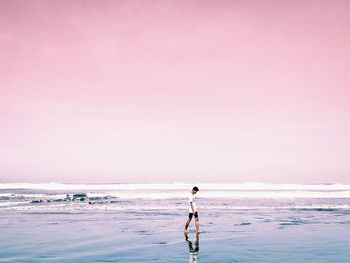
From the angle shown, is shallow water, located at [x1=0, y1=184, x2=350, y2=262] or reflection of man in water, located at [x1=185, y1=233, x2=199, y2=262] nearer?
reflection of man in water, located at [x1=185, y1=233, x2=199, y2=262]

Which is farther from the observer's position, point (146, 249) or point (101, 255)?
point (146, 249)

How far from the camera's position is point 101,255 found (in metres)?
12.2

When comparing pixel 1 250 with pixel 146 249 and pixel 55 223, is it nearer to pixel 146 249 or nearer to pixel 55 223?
pixel 146 249

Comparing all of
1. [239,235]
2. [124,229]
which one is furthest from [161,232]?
[239,235]

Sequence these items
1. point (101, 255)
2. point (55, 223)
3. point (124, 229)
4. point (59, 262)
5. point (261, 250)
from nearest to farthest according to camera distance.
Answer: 1. point (59, 262)
2. point (101, 255)
3. point (261, 250)
4. point (124, 229)
5. point (55, 223)

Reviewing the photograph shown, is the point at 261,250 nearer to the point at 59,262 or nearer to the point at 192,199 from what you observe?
the point at 192,199

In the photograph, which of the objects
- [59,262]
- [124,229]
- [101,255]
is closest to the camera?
[59,262]

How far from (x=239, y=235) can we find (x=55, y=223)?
10.9m

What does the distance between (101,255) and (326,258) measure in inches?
295

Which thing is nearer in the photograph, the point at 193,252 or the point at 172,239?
the point at 193,252

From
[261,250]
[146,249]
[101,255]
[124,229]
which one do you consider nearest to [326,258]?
[261,250]

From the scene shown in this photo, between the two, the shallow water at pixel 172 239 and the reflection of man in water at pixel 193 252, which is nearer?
A: the reflection of man in water at pixel 193 252

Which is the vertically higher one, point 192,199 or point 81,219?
point 192,199

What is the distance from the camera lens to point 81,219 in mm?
22797
